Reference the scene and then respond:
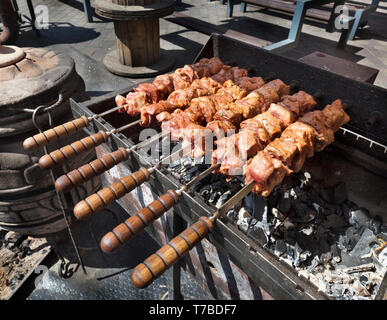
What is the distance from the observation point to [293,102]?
3.03 meters

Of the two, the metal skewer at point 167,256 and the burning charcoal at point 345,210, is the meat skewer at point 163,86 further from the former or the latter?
the burning charcoal at point 345,210

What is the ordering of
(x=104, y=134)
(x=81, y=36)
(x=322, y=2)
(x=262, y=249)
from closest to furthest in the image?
(x=262, y=249) < (x=104, y=134) < (x=322, y=2) < (x=81, y=36)

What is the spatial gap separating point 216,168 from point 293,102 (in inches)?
50.6

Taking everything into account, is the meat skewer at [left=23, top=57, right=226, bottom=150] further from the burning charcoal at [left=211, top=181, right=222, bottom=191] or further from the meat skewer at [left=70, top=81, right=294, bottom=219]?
the burning charcoal at [left=211, top=181, right=222, bottom=191]

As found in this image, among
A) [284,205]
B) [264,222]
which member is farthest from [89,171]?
[284,205]

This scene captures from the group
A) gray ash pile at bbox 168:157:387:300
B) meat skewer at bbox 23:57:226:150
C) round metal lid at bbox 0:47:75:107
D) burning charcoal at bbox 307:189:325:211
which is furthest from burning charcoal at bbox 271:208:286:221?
round metal lid at bbox 0:47:75:107

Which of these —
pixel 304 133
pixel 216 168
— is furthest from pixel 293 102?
pixel 216 168

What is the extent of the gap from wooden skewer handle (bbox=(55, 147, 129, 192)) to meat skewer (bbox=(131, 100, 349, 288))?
844 millimetres

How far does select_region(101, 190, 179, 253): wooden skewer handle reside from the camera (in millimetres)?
1575

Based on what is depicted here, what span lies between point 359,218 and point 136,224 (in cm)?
276

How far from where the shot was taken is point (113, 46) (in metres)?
8.49

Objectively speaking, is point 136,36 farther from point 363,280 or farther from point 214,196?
point 363,280

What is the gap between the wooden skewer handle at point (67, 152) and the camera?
6.73 feet
